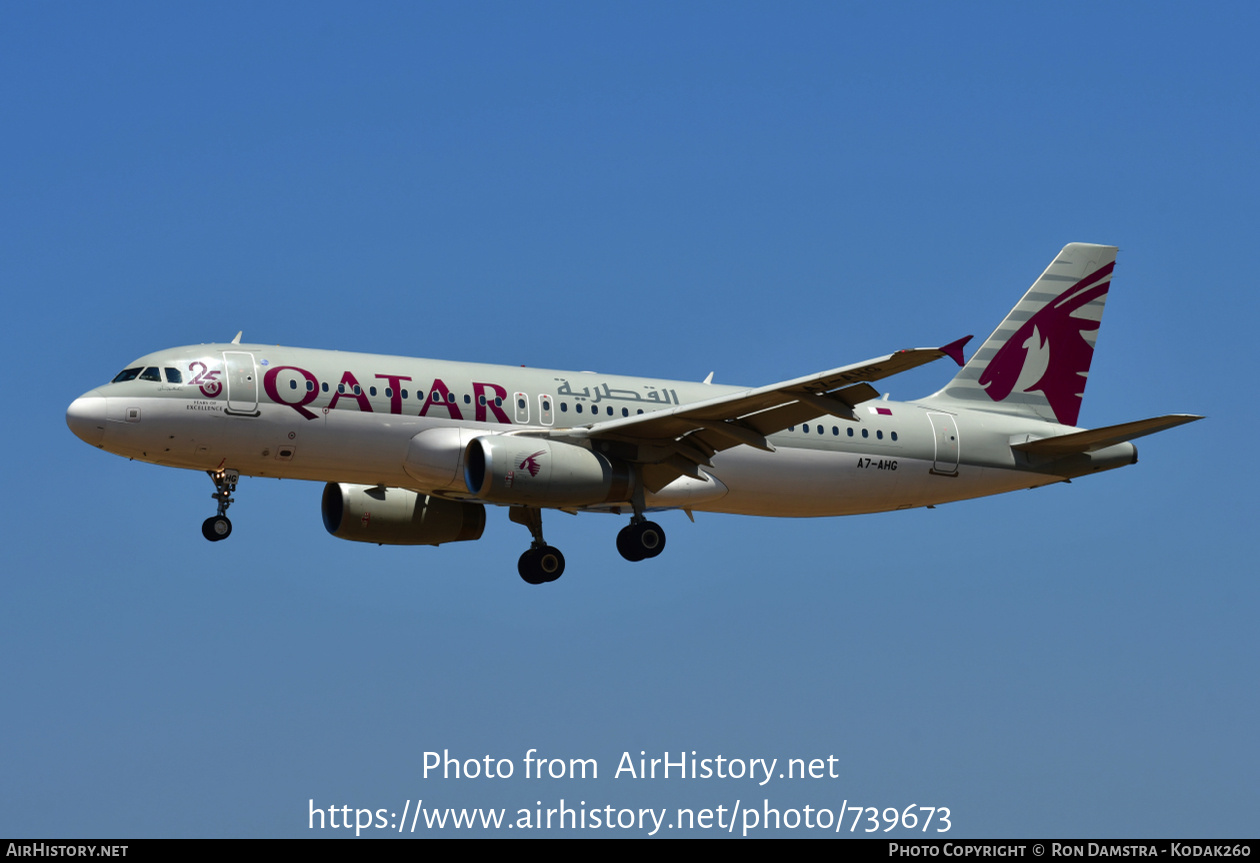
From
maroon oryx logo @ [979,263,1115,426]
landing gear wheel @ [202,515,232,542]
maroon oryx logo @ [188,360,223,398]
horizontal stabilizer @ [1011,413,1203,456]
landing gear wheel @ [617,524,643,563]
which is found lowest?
landing gear wheel @ [202,515,232,542]

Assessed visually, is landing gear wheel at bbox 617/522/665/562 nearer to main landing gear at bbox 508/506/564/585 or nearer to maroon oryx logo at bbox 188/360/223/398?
main landing gear at bbox 508/506/564/585

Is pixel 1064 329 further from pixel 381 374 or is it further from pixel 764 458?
pixel 381 374

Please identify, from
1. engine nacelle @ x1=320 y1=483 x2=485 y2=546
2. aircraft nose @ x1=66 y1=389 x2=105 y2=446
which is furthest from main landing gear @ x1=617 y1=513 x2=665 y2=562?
aircraft nose @ x1=66 y1=389 x2=105 y2=446

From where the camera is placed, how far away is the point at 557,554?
39125 millimetres

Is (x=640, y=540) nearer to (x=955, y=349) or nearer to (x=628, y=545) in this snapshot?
(x=628, y=545)

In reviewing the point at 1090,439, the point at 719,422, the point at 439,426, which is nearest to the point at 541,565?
the point at 439,426

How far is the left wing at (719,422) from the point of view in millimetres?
32656

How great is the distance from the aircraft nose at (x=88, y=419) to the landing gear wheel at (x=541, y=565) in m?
10.2

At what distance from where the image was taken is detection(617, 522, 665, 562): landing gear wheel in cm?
3672

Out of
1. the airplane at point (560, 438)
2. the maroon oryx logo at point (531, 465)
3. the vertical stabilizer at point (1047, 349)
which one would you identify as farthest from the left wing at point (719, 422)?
the vertical stabilizer at point (1047, 349)

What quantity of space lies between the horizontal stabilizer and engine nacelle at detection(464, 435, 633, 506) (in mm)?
11437

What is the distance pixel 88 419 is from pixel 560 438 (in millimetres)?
9703

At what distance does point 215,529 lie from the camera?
1363 inches

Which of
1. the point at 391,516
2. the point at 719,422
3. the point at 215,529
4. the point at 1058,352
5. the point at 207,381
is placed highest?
the point at 1058,352
